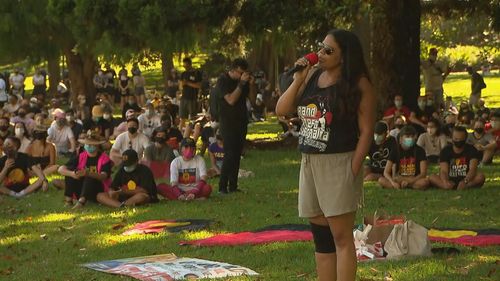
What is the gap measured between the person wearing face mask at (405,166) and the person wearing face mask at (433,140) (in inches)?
99.1

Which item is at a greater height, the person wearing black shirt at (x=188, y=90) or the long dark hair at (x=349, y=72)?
the long dark hair at (x=349, y=72)

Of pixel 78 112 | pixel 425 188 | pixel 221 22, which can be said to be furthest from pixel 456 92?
pixel 425 188

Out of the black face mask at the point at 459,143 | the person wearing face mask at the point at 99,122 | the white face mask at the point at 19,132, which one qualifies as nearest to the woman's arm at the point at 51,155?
the white face mask at the point at 19,132

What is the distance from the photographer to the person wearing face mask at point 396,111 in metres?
19.9

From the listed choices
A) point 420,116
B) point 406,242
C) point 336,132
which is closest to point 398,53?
point 420,116

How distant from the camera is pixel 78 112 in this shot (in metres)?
27.5

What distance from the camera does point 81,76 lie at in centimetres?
3612

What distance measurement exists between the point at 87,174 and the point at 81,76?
22182mm

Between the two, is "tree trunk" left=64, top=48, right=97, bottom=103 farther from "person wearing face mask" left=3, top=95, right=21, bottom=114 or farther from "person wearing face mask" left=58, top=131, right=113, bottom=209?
"person wearing face mask" left=58, top=131, right=113, bottom=209

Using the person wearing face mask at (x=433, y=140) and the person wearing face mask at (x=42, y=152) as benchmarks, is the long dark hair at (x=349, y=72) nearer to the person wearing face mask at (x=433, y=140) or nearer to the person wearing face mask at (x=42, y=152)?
the person wearing face mask at (x=433, y=140)

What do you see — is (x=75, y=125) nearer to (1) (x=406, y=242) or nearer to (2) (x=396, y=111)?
(2) (x=396, y=111)

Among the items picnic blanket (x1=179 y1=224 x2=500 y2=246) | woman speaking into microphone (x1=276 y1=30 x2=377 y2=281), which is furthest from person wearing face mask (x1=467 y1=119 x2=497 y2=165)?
woman speaking into microphone (x1=276 y1=30 x2=377 y2=281)

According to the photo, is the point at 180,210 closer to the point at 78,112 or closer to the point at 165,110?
the point at 165,110

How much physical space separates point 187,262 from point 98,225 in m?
3.38
